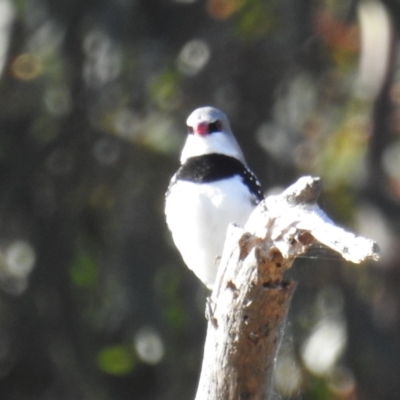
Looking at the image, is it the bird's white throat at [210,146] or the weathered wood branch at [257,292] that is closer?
the weathered wood branch at [257,292]

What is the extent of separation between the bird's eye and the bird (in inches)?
0.8

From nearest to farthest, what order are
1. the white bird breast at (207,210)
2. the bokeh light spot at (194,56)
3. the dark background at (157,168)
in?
the white bird breast at (207,210) → the dark background at (157,168) → the bokeh light spot at (194,56)

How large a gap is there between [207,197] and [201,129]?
1.18 feet

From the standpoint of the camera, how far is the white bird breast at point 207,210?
151 inches

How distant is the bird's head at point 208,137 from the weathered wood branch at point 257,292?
4.24 ft

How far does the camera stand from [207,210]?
384 centimetres

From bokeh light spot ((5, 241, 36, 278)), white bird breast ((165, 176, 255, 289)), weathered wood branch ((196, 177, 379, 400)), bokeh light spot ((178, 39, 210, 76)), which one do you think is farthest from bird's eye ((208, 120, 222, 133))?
bokeh light spot ((5, 241, 36, 278))

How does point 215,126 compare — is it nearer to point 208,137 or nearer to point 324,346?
point 208,137

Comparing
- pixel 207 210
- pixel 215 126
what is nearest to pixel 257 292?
pixel 207 210

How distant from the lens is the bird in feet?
12.6

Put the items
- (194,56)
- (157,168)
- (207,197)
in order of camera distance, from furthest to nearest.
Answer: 1. (194,56)
2. (157,168)
3. (207,197)

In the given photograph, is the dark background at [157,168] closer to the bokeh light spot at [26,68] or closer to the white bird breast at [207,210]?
the bokeh light spot at [26,68]

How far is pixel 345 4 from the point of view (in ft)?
21.5

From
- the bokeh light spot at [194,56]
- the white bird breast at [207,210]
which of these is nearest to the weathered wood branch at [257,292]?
the white bird breast at [207,210]
